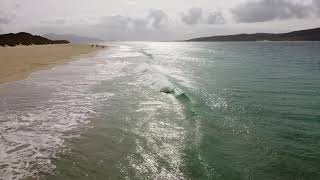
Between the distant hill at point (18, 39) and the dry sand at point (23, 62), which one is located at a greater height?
the distant hill at point (18, 39)

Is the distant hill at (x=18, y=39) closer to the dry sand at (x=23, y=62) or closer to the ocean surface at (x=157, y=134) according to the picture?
the dry sand at (x=23, y=62)

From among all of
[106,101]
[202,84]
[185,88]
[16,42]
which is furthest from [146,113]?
[16,42]

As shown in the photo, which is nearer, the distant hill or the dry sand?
the dry sand

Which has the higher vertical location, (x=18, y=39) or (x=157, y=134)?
(x=18, y=39)

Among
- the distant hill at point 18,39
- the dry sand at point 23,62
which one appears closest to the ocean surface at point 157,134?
the dry sand at point 23,62

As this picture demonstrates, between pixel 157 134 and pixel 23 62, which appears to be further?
pixel 23 62

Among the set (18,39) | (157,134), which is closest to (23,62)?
(157,134)

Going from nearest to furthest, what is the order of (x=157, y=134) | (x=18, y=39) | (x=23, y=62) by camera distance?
(x=157, y=134) → (x=23, y=62) → (x=18, y=39)

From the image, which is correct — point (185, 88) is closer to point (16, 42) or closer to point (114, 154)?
point (114, 154)

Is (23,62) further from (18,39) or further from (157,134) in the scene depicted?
(18,39)

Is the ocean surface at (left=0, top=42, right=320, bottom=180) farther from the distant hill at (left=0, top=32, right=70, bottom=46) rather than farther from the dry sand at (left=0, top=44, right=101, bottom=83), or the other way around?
the distant hill at (left=0, top=32, right=70, bottom=46)

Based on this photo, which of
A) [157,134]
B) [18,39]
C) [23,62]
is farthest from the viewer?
[18,39]

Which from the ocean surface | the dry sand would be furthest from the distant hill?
the ocean surface

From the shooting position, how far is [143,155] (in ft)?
29.6
